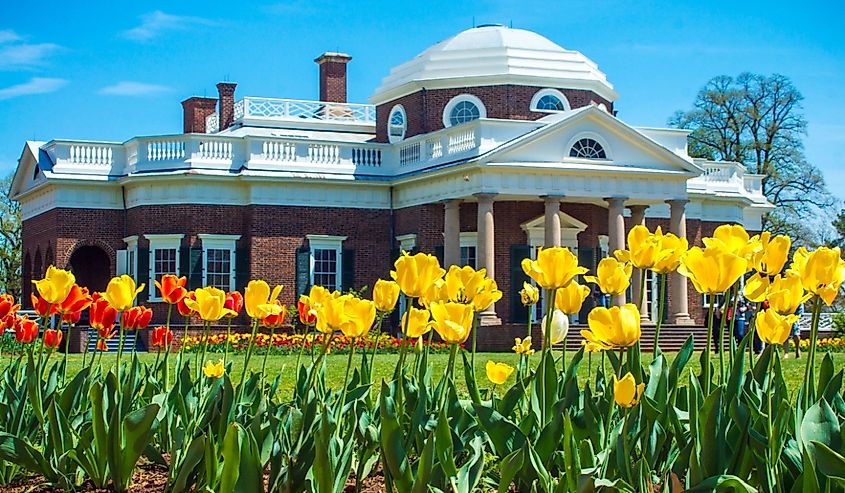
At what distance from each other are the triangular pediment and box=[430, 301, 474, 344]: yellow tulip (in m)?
26.9

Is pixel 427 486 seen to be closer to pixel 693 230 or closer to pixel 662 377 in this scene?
pixel 662 377

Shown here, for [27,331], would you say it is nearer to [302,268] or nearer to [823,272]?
[823,272]

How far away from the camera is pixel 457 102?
121 ft

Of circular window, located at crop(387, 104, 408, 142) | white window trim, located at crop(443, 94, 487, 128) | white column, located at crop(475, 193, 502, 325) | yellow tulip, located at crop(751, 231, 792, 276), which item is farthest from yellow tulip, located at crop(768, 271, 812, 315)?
circular window, located at crop(387, 104, 408, 142)

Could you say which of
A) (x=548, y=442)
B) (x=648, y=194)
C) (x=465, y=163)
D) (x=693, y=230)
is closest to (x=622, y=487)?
(x=548, y=442)

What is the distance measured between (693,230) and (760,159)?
1794cm

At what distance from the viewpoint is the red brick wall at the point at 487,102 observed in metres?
36.3

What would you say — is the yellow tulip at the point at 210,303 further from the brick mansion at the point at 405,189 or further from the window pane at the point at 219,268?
the window pane at the point at 219,268

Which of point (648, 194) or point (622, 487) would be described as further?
point (648, 194)

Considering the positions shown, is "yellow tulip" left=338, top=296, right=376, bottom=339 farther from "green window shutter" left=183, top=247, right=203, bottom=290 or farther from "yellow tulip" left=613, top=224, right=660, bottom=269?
"green window shutter" left=183, top=247, right=203, bottom=290

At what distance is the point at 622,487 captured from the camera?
186 inches

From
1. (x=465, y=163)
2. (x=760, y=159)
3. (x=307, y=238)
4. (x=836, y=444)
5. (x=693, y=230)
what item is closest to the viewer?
(x=836, y=444)

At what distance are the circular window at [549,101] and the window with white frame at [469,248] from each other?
4529 millimetres

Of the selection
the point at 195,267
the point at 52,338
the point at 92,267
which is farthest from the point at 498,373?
the point at 92,267
